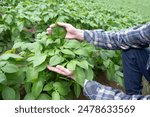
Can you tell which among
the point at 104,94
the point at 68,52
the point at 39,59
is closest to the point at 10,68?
the point at 39,59

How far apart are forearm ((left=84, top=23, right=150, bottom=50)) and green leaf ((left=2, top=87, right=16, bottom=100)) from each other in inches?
30.3

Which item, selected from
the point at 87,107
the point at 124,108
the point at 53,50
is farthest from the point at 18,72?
the point at 124,108

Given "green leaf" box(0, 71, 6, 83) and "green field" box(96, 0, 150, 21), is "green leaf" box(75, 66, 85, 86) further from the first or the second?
"green field" box(96, 0, 150, 21)

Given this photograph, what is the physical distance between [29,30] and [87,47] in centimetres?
99

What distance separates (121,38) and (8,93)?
97cm

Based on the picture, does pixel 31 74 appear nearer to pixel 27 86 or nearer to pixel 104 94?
pixel 27 86

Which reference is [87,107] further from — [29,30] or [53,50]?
[29,30]

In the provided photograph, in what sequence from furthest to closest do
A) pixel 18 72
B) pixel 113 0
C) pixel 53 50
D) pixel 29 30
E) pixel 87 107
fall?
pixel 113 0, pixel 29 30, pixel 53 50, pixel 18 72, pixel 87 107

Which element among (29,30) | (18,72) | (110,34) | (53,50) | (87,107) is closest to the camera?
(87,107)

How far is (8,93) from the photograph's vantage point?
238 cm

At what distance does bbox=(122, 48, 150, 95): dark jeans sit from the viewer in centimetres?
278

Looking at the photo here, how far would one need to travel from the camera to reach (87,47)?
2854mm

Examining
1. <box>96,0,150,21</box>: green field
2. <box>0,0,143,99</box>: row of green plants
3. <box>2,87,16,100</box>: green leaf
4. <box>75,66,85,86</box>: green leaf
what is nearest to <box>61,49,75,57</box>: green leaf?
<box>0,0,143,99</box>: row of green plants

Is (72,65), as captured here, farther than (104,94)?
Yes
